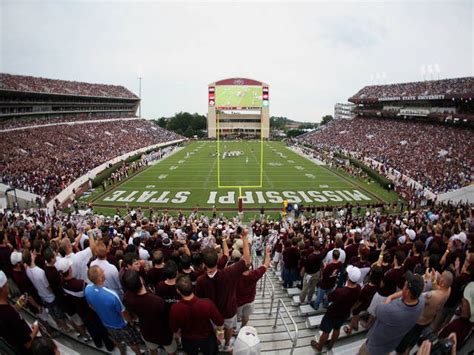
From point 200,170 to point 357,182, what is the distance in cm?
1480

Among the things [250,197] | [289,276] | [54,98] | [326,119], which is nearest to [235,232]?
[289,276]

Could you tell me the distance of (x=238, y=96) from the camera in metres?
56.0

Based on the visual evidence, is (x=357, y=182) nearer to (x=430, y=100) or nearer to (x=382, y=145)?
(x=382, y=145)

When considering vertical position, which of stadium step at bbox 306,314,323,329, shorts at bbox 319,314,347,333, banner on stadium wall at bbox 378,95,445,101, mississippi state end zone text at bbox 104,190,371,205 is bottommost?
mississippi state end zone text at bbox 104,190,371,205

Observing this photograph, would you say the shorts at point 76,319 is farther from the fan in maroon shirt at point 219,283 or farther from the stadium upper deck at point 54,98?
the stadium upper deck at point 54,98

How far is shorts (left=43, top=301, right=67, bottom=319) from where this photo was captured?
416cm

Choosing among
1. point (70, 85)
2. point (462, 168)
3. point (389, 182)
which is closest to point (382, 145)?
point (462, 168)

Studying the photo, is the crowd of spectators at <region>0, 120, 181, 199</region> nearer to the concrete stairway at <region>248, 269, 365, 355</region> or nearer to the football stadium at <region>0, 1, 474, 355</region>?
the football stadium at <region>0, 1, 474, 355</region>

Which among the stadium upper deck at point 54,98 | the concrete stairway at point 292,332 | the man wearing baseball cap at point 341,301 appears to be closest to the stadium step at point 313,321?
the concrete stairway at point 292,332

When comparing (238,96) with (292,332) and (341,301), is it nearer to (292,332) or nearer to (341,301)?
(292,332)

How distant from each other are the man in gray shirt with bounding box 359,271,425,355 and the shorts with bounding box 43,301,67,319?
381 cm

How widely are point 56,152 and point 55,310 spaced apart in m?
31.2

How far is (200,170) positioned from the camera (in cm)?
3219

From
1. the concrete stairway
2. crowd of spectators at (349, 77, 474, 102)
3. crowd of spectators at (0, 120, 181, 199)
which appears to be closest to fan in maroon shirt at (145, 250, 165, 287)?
the concrete stairway
